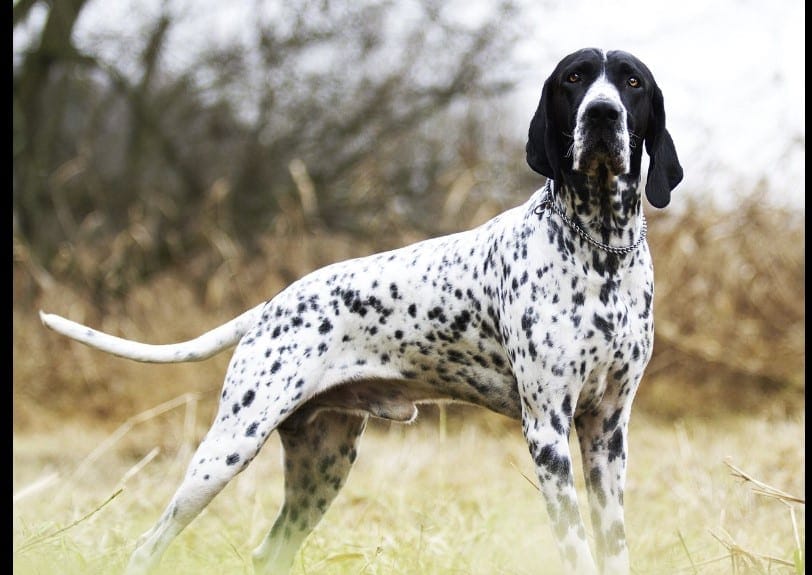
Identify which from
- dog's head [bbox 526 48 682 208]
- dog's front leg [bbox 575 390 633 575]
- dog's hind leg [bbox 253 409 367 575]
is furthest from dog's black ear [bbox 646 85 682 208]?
dog's hind leg [bbox 253 409 367 575]

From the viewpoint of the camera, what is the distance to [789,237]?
311 inches

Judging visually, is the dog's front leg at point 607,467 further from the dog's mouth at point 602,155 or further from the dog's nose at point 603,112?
the dog's nose at point 603,112

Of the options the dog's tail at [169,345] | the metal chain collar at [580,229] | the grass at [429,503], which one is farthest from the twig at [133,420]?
the metal chain collar at [580,229]

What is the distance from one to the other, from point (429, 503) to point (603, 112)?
2.86m

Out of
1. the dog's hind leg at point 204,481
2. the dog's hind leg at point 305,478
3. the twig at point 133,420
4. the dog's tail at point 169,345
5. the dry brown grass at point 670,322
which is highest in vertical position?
the dog's tail at point 169,345

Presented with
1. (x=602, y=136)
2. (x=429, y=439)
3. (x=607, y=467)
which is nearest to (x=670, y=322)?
(x=429, y=439)

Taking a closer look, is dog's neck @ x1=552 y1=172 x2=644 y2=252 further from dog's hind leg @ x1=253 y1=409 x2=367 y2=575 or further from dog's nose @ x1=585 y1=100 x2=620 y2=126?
dog's hind leg @ x1=253 y1=409 x2=367 y2=575

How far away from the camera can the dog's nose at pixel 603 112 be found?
118 inches

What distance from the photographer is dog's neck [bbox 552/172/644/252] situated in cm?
324

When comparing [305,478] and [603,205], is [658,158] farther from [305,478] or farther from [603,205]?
[305,478]

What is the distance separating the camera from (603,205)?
3.26 meters

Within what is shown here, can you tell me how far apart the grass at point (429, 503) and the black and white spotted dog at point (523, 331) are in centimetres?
29

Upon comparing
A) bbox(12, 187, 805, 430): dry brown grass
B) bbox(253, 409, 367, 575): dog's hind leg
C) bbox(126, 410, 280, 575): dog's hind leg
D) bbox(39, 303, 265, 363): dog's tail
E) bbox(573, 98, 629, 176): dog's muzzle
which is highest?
bbox(573, 98, 629, 176): dog's muzzle

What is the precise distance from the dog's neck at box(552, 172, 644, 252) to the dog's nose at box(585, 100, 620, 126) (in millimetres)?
249
